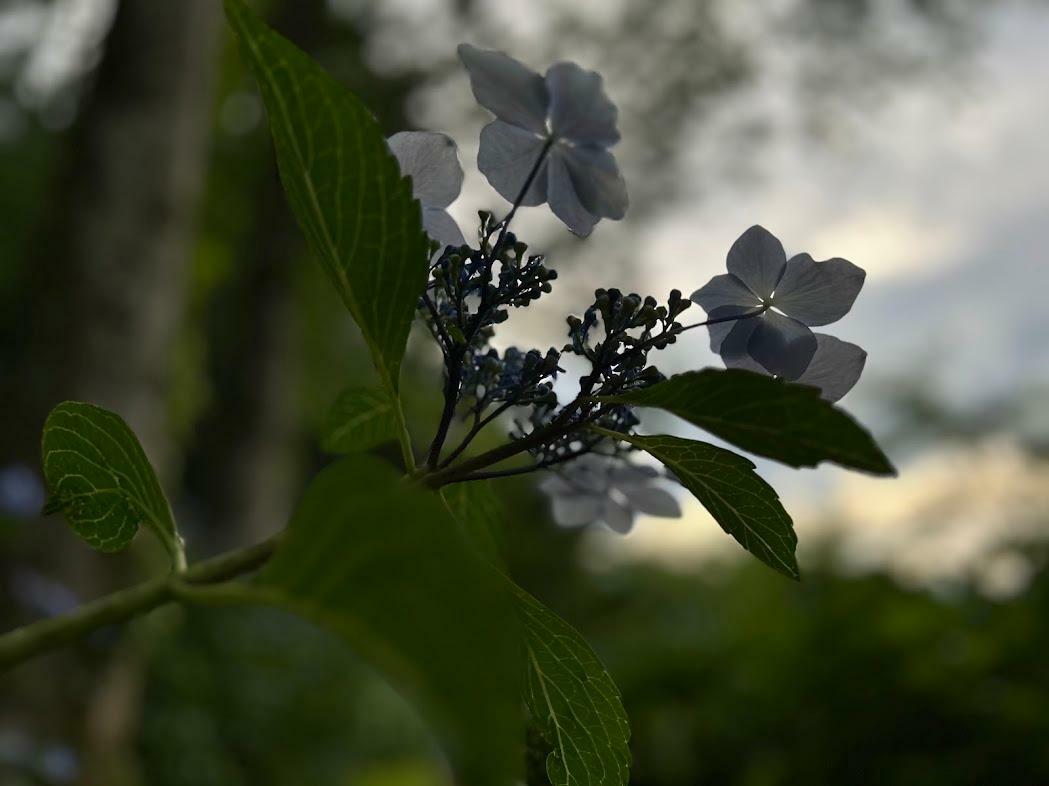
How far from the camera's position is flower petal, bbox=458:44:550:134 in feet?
1.10

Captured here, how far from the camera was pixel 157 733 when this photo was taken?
3840 millimetres

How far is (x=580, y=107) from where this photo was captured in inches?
13.6

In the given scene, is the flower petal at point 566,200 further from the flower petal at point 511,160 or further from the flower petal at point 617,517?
the flower petal at point 617,517

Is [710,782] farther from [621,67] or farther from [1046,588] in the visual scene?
[621,67]

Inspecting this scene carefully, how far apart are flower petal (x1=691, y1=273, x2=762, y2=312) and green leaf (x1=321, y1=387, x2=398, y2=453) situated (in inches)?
7.1

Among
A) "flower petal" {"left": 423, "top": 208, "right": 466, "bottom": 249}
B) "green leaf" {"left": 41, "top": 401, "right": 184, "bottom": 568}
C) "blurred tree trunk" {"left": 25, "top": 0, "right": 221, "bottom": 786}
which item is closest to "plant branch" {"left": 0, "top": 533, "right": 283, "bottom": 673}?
"green leaf" {"left": 41, "top": 401, "right": 184, "bottom": 568}

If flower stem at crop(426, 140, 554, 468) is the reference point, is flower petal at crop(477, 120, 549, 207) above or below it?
above

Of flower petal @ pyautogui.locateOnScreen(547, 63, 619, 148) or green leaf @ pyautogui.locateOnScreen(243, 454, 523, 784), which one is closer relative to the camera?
green leaf @ pyautogui.locateOnScreen(243, 454, 523, 784)

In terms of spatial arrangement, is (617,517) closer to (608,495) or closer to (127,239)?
(608,495)

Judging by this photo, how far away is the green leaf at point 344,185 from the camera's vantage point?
32cm

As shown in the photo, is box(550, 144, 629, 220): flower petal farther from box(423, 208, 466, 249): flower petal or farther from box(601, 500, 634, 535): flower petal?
box(601, 500, 634, 535): flower petal

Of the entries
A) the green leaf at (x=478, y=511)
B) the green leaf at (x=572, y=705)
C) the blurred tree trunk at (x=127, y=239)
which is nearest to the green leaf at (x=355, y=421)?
the green leaf at (x=478, y=511)

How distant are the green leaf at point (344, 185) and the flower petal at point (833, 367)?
158 millimetres

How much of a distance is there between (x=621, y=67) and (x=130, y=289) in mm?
6923
